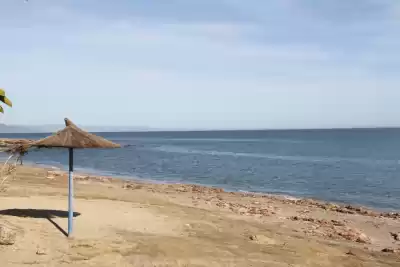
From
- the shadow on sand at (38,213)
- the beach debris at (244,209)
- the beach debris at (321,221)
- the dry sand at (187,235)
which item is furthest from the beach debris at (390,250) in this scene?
the shadow on sand at (38,213)

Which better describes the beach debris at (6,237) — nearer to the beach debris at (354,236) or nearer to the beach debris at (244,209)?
the beach debris at (244,209)

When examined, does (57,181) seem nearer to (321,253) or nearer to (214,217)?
(214,217)

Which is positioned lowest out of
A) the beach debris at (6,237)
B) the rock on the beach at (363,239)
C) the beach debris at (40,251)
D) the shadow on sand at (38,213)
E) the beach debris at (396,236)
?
the beach debris at (396,236)

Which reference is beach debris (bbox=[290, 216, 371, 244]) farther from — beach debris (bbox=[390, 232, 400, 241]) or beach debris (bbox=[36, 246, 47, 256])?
beach debris (bbox=[36, 246, 47, 256])

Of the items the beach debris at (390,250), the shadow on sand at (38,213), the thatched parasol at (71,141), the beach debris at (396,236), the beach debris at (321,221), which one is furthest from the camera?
the beach debris at (321,221)

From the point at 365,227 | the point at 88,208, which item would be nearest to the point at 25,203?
the point at 88,208

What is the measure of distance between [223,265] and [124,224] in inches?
152

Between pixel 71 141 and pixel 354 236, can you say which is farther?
pixel 354 236

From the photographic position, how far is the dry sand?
927cm

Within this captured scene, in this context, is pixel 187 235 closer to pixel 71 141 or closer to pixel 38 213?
pixel 71 141

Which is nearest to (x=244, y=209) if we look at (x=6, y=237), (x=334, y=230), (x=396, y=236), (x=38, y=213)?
(x=334, y=230)

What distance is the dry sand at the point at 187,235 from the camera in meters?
9.27

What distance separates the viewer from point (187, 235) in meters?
11.5

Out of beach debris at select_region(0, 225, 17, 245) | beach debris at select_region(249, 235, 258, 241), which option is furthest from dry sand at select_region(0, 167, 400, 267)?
beach debris at select_region(0, 225, 17, 245)
